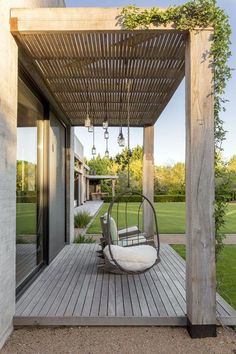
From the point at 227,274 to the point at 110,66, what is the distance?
3.62 m

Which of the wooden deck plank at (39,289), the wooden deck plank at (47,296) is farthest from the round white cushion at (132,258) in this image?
the wooden deck plank at (39,289)

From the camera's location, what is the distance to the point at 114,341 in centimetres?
321

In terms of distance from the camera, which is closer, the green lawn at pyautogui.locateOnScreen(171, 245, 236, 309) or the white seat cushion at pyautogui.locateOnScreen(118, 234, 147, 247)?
the green lawn at pyautogui.locateOnScreen(171, 245, 236, 309)

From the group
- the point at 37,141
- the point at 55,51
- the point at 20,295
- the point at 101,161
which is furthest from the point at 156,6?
the point at 101,161

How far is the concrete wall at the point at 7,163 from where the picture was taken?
3.10m

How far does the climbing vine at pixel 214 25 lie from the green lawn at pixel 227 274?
946 millimetres

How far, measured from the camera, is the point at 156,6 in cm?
343

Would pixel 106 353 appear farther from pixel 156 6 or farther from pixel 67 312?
pixel 156 6

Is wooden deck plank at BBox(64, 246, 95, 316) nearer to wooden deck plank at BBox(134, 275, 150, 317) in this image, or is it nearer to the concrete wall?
the concrete wall

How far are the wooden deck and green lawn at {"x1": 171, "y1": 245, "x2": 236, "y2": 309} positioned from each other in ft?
0.85

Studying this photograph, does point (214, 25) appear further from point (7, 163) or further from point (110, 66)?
point (7, 163)

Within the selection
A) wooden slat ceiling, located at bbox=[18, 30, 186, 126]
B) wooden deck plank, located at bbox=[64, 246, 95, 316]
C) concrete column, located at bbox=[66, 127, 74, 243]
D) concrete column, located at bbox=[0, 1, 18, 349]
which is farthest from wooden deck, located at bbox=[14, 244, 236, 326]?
wooden slat ceiling, located at bbox=[18, 30, 186, 126]

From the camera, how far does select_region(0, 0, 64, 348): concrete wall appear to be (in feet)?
10.2

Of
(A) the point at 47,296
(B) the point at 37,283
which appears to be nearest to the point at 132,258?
(A) the point at 47,296
